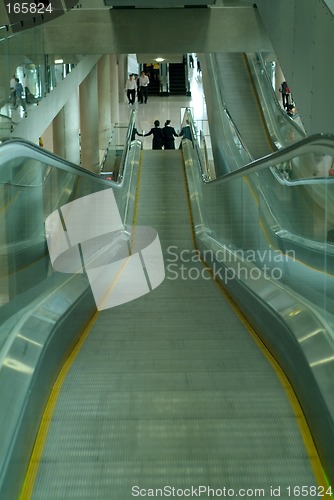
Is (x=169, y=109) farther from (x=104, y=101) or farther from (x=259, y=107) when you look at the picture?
(x=259, y=107)

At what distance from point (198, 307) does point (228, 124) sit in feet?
33.0

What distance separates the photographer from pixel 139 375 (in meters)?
3.46

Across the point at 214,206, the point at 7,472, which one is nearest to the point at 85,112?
the point at 214,206

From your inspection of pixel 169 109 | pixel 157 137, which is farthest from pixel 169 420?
pixel 169 109

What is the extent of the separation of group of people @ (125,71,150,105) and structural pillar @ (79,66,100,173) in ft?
11.3

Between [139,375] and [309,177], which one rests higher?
[309,177]

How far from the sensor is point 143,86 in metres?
31.5

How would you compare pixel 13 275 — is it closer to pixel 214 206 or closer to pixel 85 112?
pixel 214 206

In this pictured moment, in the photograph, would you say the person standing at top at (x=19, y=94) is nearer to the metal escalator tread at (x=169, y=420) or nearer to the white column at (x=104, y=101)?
the metal escalator tread at (x=169, y=420)

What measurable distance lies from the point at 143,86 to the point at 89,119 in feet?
29.7

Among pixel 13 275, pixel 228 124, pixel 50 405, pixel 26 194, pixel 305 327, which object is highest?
pixel 228 124

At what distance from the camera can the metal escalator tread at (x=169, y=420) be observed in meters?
2.55

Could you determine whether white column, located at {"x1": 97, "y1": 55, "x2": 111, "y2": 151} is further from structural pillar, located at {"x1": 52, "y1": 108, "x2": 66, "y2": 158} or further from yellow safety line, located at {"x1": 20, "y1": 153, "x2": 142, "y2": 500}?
yellow safety line, located at {"x1": 20, "y1": 153, "x2": 142, "y2": 500}

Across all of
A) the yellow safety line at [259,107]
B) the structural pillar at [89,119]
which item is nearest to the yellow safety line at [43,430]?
the yellow safety line at [259,107]
